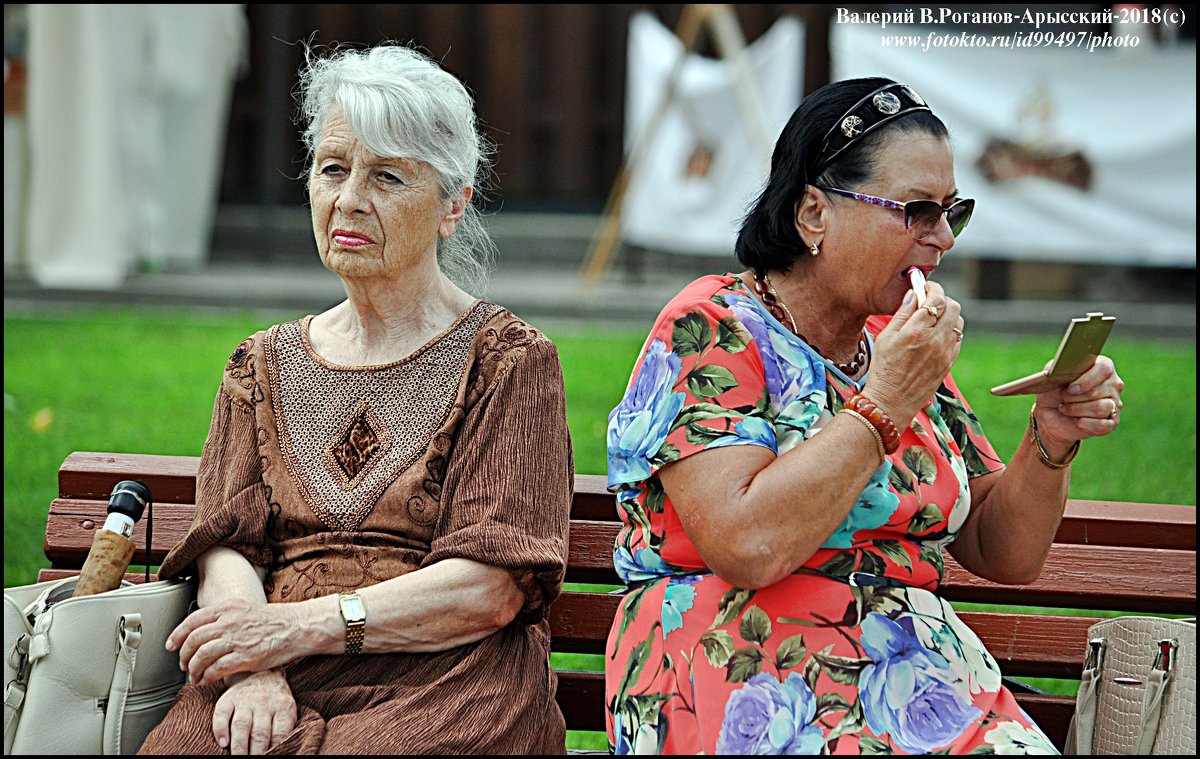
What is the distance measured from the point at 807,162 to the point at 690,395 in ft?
1.67

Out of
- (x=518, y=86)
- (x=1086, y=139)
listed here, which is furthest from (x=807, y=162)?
(x=518, y=86)

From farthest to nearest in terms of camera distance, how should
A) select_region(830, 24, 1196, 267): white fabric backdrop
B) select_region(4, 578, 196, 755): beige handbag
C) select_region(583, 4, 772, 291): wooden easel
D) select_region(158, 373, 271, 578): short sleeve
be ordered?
select_region(830, 24, 1196, 267): white fabric backdrop < select_region(583, 4, 772, 291): wooden easel < select_region(158, 373, 271, 578): short sleeve < select_region(4, 578, 196, 755): beige handbag

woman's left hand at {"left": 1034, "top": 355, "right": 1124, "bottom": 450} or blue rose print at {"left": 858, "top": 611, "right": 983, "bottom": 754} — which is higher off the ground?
woman's left hand at {"left": 1034, "top": 355, "right": 1124, "bottom": 450}

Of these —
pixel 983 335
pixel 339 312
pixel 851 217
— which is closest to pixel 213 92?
pixel 983 335

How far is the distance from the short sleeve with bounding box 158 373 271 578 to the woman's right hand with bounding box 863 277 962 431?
3.87 ft

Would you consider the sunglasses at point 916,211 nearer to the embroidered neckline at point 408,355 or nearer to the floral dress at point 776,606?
the floral dress at point 776,606

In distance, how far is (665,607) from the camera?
7.91ft

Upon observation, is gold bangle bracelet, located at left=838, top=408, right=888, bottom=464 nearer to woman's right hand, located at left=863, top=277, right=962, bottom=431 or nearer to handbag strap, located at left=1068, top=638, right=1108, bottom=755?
woman's right hand, located at left=863, top=277, right=962, bottom=431

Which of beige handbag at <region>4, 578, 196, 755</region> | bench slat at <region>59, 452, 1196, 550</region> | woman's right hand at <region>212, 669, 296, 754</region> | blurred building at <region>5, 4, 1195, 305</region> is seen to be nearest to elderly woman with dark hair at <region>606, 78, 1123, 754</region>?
bench slat at <region>59, 452, 1196, 550</region>

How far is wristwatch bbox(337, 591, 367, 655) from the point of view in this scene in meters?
2.41

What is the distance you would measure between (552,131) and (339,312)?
10.1 m

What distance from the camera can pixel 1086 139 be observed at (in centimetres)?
884

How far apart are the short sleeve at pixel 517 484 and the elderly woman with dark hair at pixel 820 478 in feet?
0.46

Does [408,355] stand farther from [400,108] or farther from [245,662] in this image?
[245,662]
